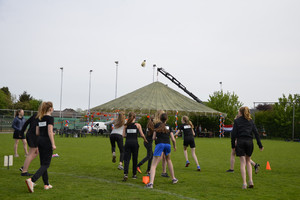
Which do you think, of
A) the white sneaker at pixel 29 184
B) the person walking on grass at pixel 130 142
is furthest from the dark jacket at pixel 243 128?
the white sneaker at pixel 29 184

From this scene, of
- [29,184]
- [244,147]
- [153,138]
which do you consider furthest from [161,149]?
[29,184]

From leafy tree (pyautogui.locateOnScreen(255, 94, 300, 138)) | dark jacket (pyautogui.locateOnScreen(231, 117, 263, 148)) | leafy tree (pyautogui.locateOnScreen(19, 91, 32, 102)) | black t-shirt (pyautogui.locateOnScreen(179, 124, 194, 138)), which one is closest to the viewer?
dark jacket (pyautogui.locateOnScreen(231, 117, 263, 148))

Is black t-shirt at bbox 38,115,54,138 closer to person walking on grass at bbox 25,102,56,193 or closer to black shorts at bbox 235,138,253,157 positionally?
person walking on grass at bbox 25,102,56,193

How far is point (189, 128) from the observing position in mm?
10844

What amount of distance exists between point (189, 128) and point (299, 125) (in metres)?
33.0

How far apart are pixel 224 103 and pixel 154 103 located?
18.1 meters

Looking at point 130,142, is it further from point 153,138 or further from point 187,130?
point 187,130

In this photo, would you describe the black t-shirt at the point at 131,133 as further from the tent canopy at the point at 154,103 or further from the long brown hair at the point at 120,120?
the tent canopy at the point at 154,103

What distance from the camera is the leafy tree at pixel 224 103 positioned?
51906 millimetres

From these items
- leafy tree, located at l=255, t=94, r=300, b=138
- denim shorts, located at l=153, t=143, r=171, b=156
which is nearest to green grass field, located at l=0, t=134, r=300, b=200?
denim shorts, located at l=153, t=143, r=171, b=156

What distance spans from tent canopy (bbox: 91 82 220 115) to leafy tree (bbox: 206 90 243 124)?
11.2 m

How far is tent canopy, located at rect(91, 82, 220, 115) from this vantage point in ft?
123

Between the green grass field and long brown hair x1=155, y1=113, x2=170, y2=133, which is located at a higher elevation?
long brown hair x1=155, y1=113, x2=170, y2=133

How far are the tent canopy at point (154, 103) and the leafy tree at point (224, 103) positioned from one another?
11.2 meters
